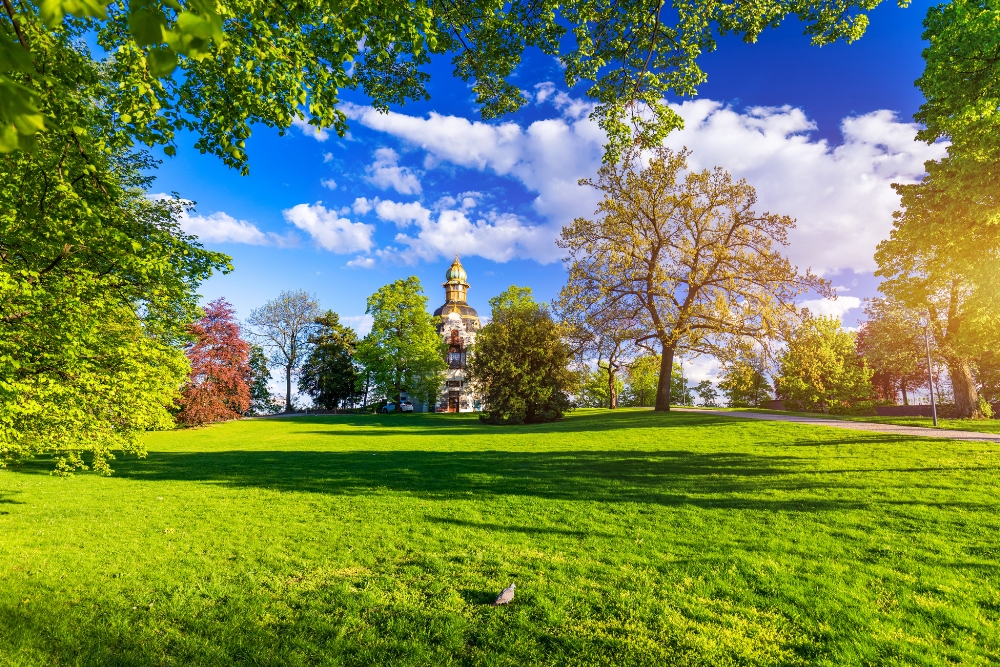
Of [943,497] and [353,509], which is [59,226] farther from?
[943,497]

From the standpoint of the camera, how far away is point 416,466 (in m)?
13.4

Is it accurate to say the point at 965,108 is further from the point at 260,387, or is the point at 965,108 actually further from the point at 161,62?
the point at 260,387

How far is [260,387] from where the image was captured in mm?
54406

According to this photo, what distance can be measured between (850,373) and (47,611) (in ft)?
138

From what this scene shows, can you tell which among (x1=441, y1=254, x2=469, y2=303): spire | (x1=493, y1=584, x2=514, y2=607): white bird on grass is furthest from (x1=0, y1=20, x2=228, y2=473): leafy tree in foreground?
(x1=441, y1=254, x2=469, y2=303): spire

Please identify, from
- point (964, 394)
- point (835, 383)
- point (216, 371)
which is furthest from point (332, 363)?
point (964, 394)

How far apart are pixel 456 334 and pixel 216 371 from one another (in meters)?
35.7

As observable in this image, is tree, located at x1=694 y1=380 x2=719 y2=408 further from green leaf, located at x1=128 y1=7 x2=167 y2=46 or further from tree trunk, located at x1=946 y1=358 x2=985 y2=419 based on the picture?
green leaf, located at x1=128 y1=7 x2=167 y2=46

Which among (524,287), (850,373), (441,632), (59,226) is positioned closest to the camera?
(441,632)

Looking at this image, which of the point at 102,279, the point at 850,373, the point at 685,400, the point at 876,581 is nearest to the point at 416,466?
the point at 102,279

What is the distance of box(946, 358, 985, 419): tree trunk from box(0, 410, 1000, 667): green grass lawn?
→ 48.9 feet

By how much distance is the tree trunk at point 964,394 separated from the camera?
21.8 metres

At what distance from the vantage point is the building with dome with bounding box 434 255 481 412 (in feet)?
200

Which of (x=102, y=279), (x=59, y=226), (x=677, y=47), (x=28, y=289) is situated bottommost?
(x=28, y=289)
